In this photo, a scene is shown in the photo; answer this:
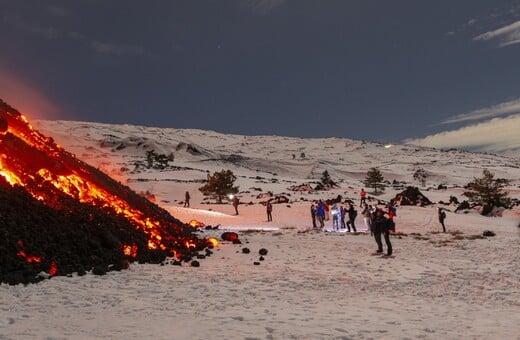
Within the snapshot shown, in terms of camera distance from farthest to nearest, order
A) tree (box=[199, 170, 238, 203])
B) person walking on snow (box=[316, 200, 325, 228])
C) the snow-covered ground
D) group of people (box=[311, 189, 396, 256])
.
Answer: tree (box=[199, 170, 238, 203]), person walking on snow (box=[316, 200, 325, 228]), group of people (box=[311, 189, 396, 256]), the snow-covered ground

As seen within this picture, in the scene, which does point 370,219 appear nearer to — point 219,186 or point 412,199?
point 412,199

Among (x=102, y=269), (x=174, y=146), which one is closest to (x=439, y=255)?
(x=102, y=269)

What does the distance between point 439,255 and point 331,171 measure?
14693 centimetres

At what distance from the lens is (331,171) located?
166 m

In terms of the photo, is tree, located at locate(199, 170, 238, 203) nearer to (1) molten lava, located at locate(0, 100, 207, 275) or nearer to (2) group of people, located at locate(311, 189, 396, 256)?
(2) group of people, located at locate(311, 189, 396, 256)

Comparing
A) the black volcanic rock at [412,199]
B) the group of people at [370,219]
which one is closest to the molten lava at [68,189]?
the group of people at [370,219]

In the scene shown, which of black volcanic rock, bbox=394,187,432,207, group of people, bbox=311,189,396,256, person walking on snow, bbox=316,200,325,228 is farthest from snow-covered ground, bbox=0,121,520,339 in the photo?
black volcanic rock, bbox=394,187,432,207

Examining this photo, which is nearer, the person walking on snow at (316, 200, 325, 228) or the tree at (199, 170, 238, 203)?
the person walking on snow at (316, 200, 325, 228)

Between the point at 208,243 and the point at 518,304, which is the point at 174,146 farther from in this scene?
the point at 518,304

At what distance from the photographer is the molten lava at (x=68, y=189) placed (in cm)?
1641

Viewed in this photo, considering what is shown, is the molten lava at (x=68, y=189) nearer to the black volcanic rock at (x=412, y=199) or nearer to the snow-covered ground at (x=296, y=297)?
the snow-covered ground at (x=296, y=297)

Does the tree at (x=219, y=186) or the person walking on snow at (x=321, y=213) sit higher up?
the tree at (x=219, y=186)

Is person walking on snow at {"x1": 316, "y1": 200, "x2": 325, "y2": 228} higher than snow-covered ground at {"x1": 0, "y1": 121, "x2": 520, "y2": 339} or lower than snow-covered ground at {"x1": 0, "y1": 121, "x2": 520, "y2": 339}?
higher

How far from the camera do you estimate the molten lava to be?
16406mm
